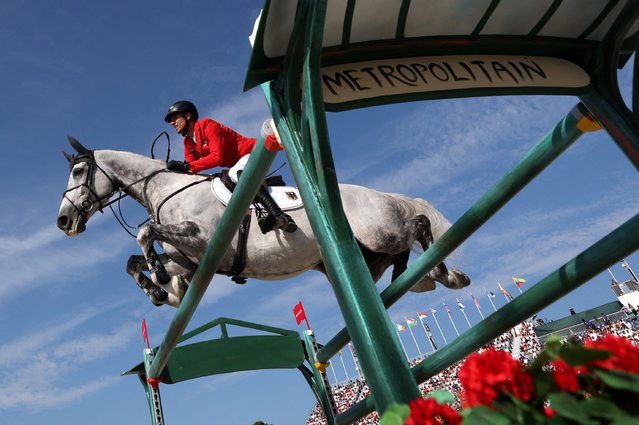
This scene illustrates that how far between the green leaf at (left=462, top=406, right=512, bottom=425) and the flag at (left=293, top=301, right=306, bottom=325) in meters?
3.90

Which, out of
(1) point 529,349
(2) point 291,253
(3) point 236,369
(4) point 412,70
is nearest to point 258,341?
(3) point 236,369

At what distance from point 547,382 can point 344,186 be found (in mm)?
3457

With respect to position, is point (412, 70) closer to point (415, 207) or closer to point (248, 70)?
point (248, 70)

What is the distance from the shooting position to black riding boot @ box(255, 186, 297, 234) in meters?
3.38

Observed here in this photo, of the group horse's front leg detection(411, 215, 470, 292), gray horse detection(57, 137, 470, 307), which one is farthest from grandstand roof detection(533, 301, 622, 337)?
gray horse detection(57, 137, 470, 307)

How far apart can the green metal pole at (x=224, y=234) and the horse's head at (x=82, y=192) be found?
4.58 ft

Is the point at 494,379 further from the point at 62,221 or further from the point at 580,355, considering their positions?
the point at 62,221

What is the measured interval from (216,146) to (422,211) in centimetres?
177

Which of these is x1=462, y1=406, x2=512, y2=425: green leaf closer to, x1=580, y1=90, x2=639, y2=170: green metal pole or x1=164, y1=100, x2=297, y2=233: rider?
x1=580, y1=90, x2=639, y2=170: green metal pole

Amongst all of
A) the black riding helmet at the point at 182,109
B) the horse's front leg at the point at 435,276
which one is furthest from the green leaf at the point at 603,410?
the black riding helmet at the point at 182,109

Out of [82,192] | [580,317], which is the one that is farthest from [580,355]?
[580,317]

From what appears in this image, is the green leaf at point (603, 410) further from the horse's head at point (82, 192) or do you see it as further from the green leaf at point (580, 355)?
the horse's head at point (82, 192)

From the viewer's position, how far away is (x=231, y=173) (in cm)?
366

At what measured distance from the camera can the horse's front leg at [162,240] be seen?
11.1 ft
